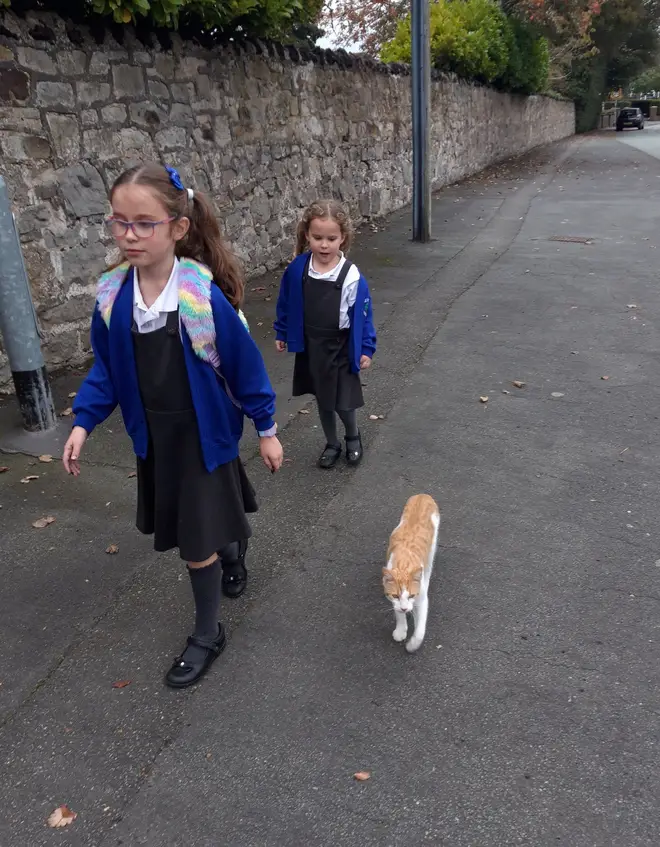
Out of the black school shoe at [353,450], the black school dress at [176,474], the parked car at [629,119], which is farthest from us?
the parked car at [629,119]

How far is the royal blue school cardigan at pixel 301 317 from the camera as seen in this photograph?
405 cm

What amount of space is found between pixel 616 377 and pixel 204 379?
13.9 feet

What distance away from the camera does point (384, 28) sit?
2694cm

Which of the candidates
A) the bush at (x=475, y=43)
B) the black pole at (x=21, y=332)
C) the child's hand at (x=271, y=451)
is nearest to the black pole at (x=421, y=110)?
the black pole at (x=21, y=332)

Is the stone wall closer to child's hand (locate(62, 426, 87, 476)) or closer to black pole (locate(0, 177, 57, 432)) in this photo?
black pole (locate(0, 177, 57, 432))

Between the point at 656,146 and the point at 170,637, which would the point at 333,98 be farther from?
the point at 656,146

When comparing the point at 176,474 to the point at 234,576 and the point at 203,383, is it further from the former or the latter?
the point at 234,576

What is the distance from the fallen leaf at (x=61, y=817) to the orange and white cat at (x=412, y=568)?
50.3 inches

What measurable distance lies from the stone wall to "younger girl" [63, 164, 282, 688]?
3.21 metres

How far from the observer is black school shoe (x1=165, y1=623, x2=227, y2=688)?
278cm

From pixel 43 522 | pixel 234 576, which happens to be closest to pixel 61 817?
pixel 234 576

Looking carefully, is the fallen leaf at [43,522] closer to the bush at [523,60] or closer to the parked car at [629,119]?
the bush at [523,60]

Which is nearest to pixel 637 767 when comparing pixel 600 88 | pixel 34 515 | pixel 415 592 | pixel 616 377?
→ pixel 415 592

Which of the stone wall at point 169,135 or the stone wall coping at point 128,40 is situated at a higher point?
the stone wall coping at point 128,40
